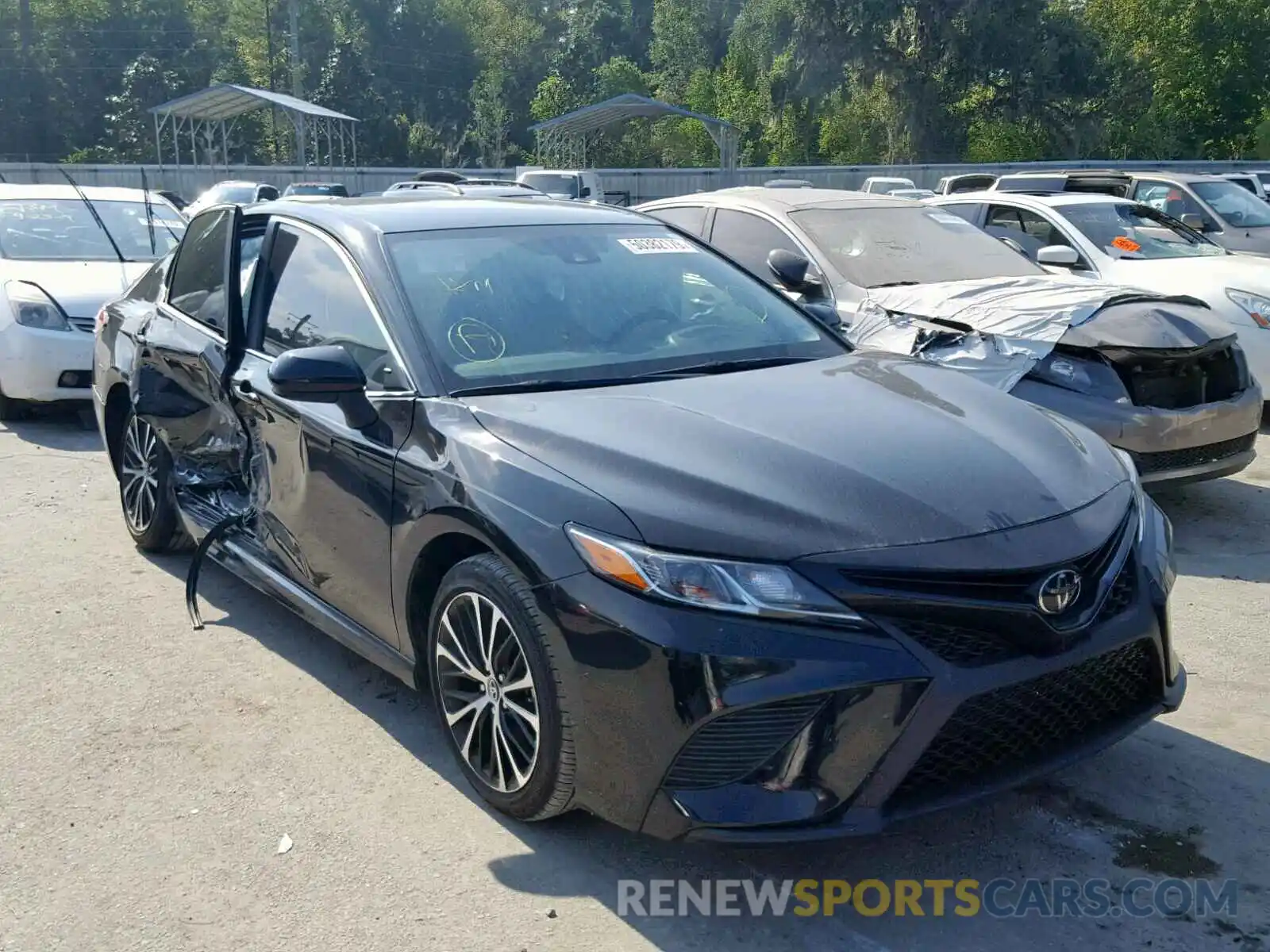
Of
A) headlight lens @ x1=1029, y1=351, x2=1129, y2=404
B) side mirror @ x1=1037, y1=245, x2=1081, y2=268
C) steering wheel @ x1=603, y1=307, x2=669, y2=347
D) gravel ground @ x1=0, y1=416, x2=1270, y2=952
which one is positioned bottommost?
gravel ground @ x1=0, y1=416, x2=1270, y2=952

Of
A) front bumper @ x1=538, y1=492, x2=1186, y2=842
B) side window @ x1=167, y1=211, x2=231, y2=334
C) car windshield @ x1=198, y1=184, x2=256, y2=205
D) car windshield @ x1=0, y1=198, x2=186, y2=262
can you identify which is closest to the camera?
front bumper @ x1=538, y1=492, x2=1186, y2=842

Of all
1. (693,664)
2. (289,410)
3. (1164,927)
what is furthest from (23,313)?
(1164,927)

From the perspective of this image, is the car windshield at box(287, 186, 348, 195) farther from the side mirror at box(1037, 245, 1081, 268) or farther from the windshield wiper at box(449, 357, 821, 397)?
the windshield wiper at box(449, 357, 821, 397)

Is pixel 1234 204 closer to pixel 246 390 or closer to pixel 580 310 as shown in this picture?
pixel 580 310

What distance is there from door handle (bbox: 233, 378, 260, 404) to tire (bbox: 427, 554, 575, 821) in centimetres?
134

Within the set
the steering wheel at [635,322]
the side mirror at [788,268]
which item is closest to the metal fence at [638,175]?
the side mirror at [788,268]

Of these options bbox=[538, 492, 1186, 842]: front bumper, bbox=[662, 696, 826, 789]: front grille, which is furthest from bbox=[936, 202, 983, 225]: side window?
bbox=[662, 696, 826, 789]: front grille

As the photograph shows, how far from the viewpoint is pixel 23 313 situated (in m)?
8.70

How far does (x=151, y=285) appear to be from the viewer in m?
5.81

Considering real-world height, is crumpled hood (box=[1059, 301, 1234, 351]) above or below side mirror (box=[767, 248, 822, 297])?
below

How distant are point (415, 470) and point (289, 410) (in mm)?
883

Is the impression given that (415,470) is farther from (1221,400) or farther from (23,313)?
(23,313)

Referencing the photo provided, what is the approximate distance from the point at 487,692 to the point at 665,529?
2.55 ft

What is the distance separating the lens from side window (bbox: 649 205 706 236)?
306 inches
